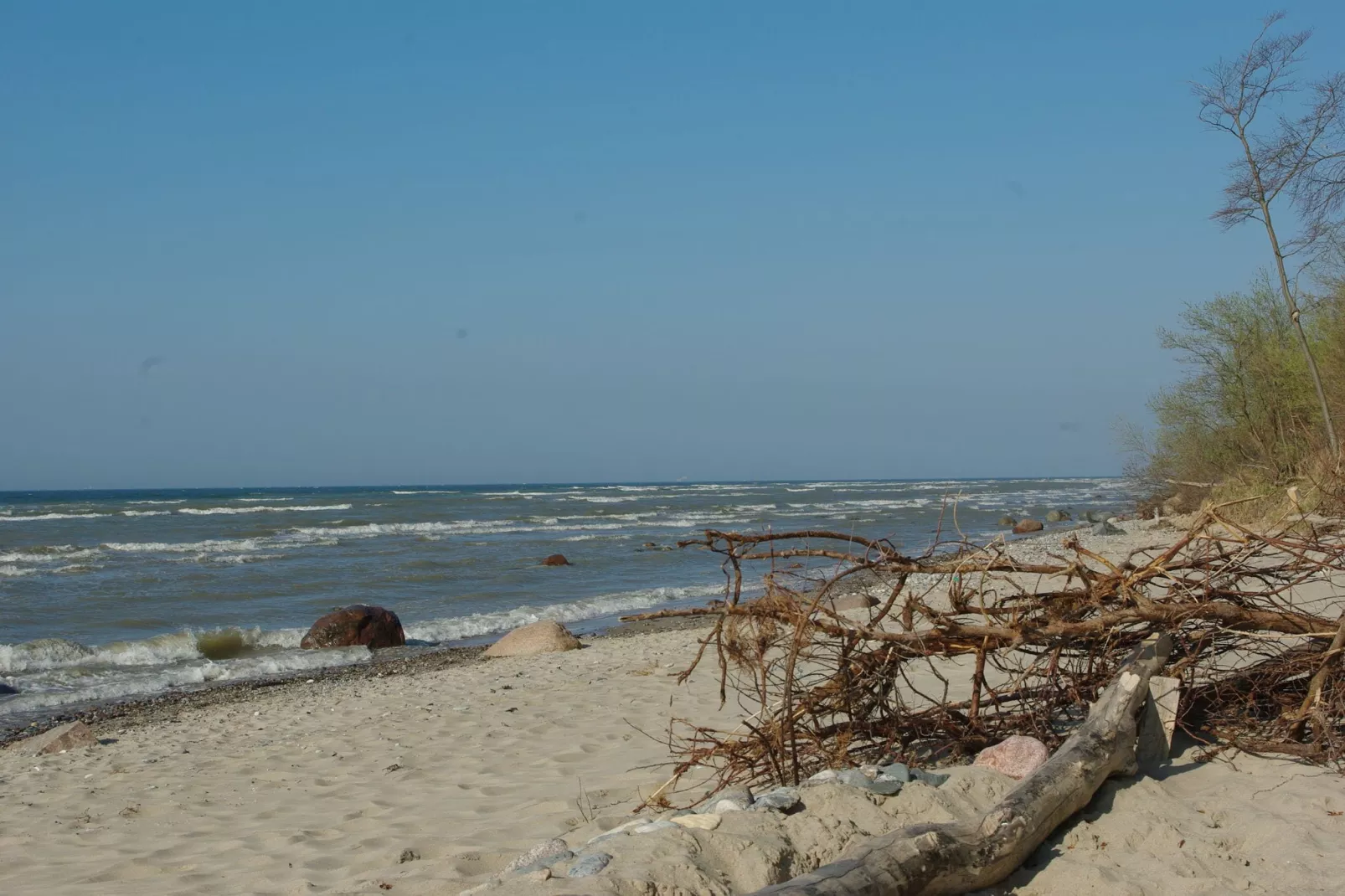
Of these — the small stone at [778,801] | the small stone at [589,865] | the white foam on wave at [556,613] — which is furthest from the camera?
the white foam on wave at [556,613]

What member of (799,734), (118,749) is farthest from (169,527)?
(799,734)

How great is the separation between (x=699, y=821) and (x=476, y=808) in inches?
88.6

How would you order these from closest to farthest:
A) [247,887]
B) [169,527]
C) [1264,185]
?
[247,887] < [1264,185] < [169,527]

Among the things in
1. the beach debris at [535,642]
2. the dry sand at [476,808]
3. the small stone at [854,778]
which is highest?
the small stone at [854,778]

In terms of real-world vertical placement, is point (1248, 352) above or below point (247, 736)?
above

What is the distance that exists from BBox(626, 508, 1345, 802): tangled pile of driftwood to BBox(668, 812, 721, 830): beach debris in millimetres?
694

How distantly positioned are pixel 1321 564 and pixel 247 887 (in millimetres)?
5003

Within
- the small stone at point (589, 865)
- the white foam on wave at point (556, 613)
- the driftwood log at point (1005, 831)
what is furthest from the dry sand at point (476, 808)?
the white foam on wave at point (556, 613)

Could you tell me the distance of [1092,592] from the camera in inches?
179

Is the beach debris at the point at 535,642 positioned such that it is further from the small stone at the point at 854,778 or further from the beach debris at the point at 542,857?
the small stone at the point at 854,778

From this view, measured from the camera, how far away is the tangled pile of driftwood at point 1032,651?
4402mm

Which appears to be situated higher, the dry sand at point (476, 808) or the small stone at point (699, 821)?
the small stone at point (699, 821)

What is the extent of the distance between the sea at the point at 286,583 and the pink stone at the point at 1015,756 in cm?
105

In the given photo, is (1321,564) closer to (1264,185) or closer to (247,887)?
(247,887)
